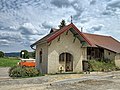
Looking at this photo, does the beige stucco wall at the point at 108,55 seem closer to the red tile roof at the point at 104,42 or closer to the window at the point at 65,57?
the red tile roof at the point at 104,42

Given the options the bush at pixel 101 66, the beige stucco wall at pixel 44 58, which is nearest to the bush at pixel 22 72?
the beige stucco wall at pixel 44 58

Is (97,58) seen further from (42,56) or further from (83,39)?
(42,56)

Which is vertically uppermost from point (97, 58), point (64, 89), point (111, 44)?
point (111, 44)

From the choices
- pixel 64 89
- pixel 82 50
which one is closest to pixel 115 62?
pixel 82 50

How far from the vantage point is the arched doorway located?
25531 mm

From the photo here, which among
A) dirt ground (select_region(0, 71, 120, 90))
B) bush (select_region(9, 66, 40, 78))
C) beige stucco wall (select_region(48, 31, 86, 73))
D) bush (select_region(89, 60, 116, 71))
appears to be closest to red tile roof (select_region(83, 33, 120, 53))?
bush (select_region(89, 60, 116, 71))

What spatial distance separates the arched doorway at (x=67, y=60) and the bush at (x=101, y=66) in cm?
301

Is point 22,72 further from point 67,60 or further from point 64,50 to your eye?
point 67,60


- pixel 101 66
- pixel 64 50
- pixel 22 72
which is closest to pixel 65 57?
pixel 64 50

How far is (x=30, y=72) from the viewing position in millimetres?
20938

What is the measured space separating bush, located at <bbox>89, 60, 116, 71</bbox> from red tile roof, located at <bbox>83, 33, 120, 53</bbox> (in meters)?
2.73

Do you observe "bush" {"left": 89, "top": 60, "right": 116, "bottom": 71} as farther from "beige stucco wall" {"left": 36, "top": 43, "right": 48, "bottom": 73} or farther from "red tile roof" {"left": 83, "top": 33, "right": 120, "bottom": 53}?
"beige stucco wall" {"left": 36, "top": 43, "right": 48, "bottom": 73}

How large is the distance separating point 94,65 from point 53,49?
663cm

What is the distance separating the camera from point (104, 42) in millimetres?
34281
